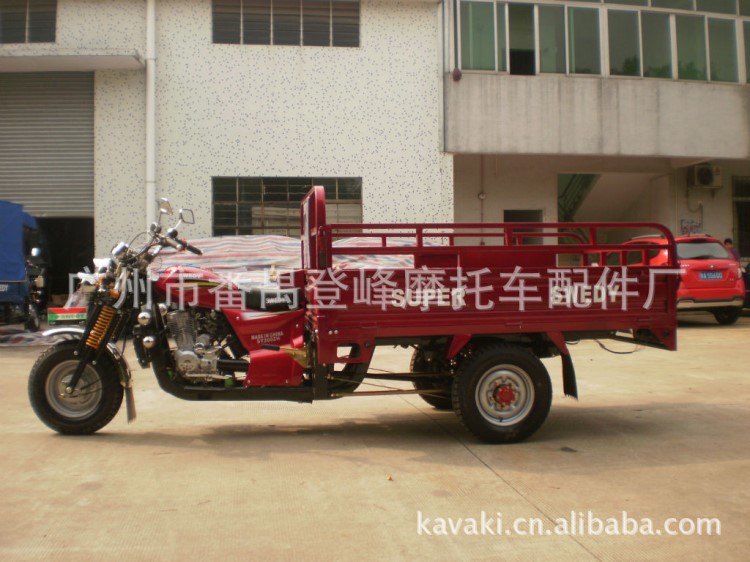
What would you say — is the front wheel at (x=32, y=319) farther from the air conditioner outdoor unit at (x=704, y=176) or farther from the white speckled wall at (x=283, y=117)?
the air conditioner outdoor unit at (x=704, y=176)

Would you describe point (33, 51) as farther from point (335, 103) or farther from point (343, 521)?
point (343, 521)

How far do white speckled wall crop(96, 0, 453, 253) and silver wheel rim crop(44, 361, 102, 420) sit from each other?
960cm

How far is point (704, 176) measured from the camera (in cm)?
1830

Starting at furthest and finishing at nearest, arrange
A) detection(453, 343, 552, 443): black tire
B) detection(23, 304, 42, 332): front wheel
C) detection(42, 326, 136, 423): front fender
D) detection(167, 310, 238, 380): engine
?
detection(23, 304, 42, 332): front wheel < detection(42, 326, 136, 423): front fender < detection(167, 310, 238, 380): engine < detection(453, 343, 552, 443): black tire

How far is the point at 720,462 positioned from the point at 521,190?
44.7 feet

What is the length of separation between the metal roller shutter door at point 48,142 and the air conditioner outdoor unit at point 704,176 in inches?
589

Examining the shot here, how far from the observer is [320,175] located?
15.0 m

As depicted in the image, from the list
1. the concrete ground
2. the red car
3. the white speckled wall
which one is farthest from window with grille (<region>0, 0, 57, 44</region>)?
the red car

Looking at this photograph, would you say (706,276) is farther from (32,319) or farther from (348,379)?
(32,319)

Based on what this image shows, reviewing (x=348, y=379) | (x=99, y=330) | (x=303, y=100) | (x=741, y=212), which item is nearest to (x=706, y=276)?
(x=741, y=212)

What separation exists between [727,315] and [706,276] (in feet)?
5.42

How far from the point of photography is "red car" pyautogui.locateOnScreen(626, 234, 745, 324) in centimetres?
1287

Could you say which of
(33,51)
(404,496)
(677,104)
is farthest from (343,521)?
(677,104)

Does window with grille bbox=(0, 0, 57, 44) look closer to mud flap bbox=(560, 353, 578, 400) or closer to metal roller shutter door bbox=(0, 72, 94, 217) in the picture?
metal roller shutter door bbox=(0, 72, 94, 217)
